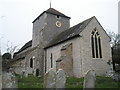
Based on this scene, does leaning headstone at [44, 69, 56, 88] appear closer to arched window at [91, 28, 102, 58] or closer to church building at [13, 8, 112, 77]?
church building at [13, 8, 112, 77]

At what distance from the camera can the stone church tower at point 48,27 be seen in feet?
108

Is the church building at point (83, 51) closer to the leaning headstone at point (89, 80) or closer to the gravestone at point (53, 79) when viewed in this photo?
the leaning headstone at point (89, 80)

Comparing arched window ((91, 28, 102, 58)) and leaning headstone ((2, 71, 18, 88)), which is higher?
arched window ((91, 28, 102, 58))

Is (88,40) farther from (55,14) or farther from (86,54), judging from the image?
(55,14)

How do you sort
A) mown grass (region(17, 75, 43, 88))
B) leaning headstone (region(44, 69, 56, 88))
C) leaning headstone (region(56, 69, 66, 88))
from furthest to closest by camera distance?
mown grass (region(17, 75, 43, 88))
leaning headstone (region(56, 69, 66, 88))
leaning headstone (region(44, 69, 56, 88))

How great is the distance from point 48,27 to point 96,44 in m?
11.2

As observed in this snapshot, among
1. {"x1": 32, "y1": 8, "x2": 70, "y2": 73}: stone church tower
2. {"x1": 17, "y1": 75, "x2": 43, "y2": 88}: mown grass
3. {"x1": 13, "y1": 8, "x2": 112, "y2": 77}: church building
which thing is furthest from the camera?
{"x1": 32, "y1": 8, "x2": 70, "y2": 73}: stone church tower

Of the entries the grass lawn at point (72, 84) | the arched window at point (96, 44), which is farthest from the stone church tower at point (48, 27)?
the grass lawn at point (72, 84)

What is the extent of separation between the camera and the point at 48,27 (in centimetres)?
3441

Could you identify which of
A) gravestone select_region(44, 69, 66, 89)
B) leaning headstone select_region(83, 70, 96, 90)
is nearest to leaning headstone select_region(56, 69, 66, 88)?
gravestone select_region(44, 69, 66, 89)

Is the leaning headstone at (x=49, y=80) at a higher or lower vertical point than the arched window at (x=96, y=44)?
lower

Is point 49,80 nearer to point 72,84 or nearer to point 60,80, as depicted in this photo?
point 60,80

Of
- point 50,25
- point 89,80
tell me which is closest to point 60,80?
point 89,80

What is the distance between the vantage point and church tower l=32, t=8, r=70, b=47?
33.8 meters
